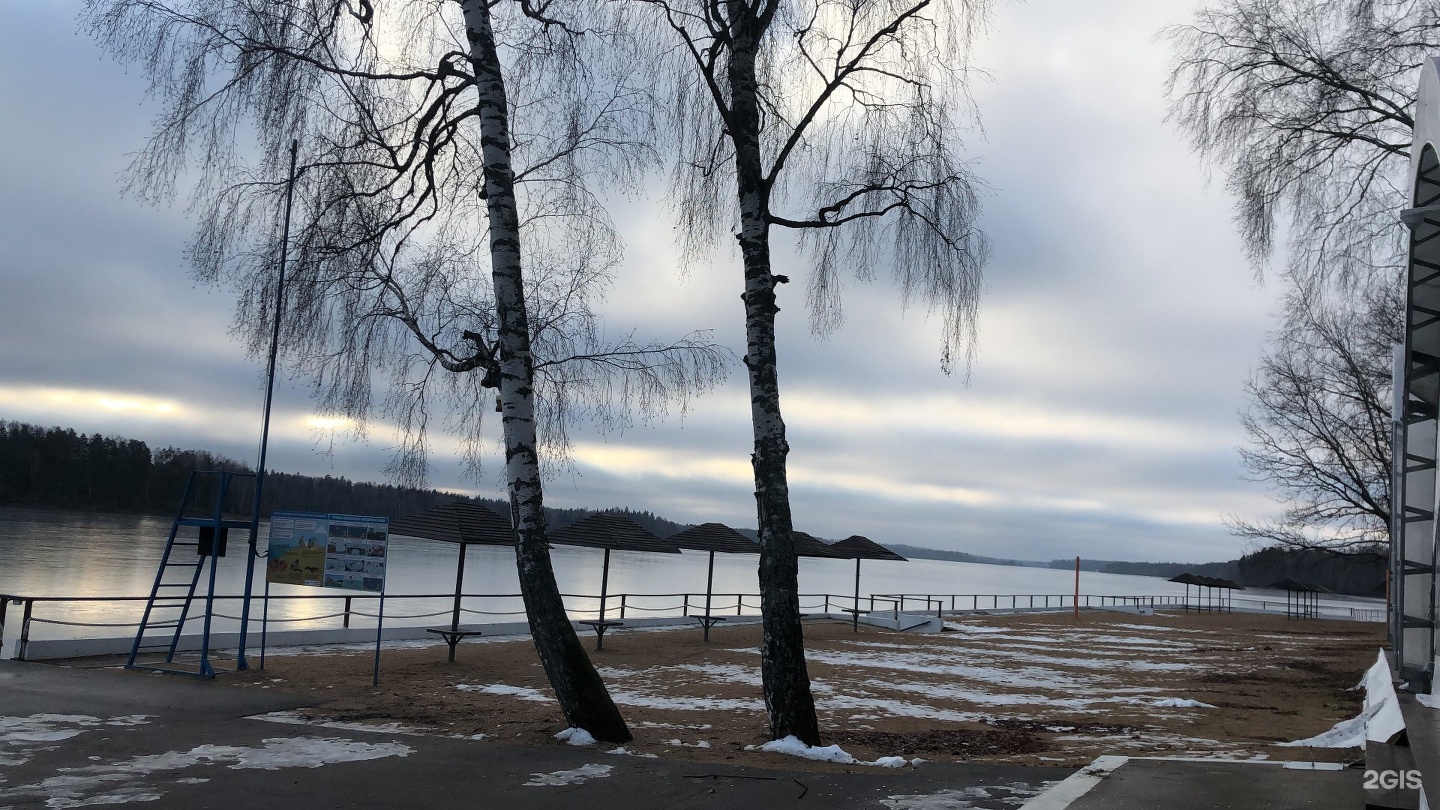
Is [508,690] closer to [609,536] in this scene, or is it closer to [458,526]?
[458,526]

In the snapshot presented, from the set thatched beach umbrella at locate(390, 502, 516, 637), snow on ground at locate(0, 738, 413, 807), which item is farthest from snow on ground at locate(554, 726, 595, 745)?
thatched beach umbrella at locate(390, 502, 516, 637)

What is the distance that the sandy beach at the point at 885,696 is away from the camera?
371 inches

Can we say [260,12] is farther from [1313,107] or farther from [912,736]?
→ [1313,107]

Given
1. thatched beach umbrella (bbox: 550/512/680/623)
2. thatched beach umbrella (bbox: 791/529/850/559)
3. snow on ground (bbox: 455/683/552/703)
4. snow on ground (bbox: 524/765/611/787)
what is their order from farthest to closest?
thatched beach umbrella (bbox: 791/529/850/559), thatched beach umbrella (bbox: 550/512/680/623), snow on ground (bbox: 455/683/552/703), snow on ground (bbox: 524/765/611/787)

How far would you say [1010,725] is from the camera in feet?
37.5

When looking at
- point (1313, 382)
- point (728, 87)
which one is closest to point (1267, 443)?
point (1313, 382)

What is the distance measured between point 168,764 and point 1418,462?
13.4 m

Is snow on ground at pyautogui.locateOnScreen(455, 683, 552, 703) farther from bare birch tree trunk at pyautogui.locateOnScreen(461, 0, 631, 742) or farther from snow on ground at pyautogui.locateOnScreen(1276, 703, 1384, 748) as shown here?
snow on ground at pyautogui.locateOnScreen(1276, 703, 1384, 748)

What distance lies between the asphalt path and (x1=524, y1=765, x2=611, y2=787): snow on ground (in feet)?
0.05

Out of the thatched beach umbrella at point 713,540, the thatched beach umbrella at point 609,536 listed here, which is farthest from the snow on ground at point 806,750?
the thatched beach umbrella at point 713,540

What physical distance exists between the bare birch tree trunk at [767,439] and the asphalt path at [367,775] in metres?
1.48

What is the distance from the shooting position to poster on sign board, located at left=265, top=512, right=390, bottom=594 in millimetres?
13453

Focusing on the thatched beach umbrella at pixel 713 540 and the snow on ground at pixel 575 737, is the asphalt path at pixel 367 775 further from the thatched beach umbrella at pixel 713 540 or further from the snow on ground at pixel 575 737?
the thatched beach umbrella at pixel 713 540

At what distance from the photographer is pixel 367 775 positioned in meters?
6.86
